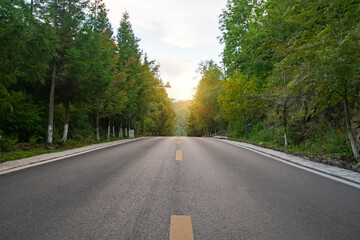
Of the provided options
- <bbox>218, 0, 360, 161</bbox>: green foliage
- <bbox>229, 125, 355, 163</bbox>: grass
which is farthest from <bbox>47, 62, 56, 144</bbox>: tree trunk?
<bbox>229, 125, 355, 163</bbox>: grass

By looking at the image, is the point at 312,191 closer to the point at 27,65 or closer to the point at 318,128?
the point at 318,128

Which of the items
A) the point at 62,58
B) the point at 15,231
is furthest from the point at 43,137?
the point at 15,231

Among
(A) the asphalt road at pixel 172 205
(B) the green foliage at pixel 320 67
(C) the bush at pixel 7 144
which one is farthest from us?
(C) the bush at pixel 7 144

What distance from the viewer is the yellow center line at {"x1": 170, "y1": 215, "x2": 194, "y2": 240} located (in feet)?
7.53

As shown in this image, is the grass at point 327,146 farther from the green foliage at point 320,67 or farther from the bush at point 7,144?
the bush at point 7,144

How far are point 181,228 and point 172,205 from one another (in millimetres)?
763

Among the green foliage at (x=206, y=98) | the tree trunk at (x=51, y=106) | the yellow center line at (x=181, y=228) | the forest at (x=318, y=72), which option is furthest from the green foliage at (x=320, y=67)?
the green foliage at (x=206, y=98)

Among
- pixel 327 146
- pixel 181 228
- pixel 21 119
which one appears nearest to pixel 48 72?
pixel 21 119

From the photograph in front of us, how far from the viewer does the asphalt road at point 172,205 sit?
8.01 ft

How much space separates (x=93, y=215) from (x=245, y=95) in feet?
67.9

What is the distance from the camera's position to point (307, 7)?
7250 millimetres

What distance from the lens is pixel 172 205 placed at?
3.22 metres

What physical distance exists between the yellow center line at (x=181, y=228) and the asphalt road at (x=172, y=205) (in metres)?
0.05

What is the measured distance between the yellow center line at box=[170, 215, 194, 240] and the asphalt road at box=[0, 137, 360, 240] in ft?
0.16
